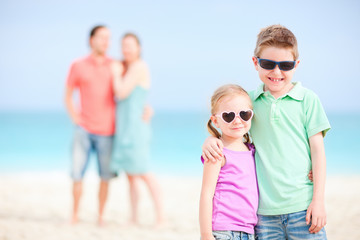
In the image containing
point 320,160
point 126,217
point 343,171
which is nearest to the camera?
point 320,160

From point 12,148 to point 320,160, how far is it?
17.7 meters

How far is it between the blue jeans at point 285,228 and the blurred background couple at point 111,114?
2.83m

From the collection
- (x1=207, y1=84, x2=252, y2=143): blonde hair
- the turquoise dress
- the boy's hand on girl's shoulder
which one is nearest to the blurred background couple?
the turquoise dress

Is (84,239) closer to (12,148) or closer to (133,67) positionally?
(133,67)

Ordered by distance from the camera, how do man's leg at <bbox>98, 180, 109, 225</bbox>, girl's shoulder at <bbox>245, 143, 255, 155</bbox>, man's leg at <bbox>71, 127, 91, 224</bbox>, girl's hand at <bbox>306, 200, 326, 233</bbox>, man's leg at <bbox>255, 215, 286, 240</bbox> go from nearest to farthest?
girl's hand at <bbox>306, 200, 326, 233</bbox>, man's leg at <bbox>255, 215, 286, 240</bbox>, girl's shoulder at <bbox>245, 143, 255, 155</bbox>, man's leg at <bbox>71, 127, 91, 224</bbox>, man's leg at <bbox>98, 180, 109, 225</bbox>

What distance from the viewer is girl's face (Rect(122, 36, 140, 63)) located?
4.96 meters

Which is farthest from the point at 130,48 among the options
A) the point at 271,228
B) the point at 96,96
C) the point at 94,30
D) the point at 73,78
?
the point at 271,228

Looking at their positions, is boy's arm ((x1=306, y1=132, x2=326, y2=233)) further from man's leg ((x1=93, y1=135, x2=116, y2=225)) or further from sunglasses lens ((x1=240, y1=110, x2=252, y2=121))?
man's leg ((x1=93, y1=135, x2=116, y2=225))

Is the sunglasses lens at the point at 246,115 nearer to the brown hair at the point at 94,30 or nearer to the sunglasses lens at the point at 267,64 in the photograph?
the sunglasses lens at the point at 267,64

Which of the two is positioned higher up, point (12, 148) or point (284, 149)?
point (284, 149)

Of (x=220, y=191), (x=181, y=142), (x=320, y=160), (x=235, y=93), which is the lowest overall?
(x=181, y=142)

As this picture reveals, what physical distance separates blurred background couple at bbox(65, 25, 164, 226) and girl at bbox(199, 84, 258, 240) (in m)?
2.66

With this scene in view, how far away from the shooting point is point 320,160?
225cm

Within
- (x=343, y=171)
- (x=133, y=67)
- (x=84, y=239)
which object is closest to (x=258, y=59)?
(x=133, y=67)
